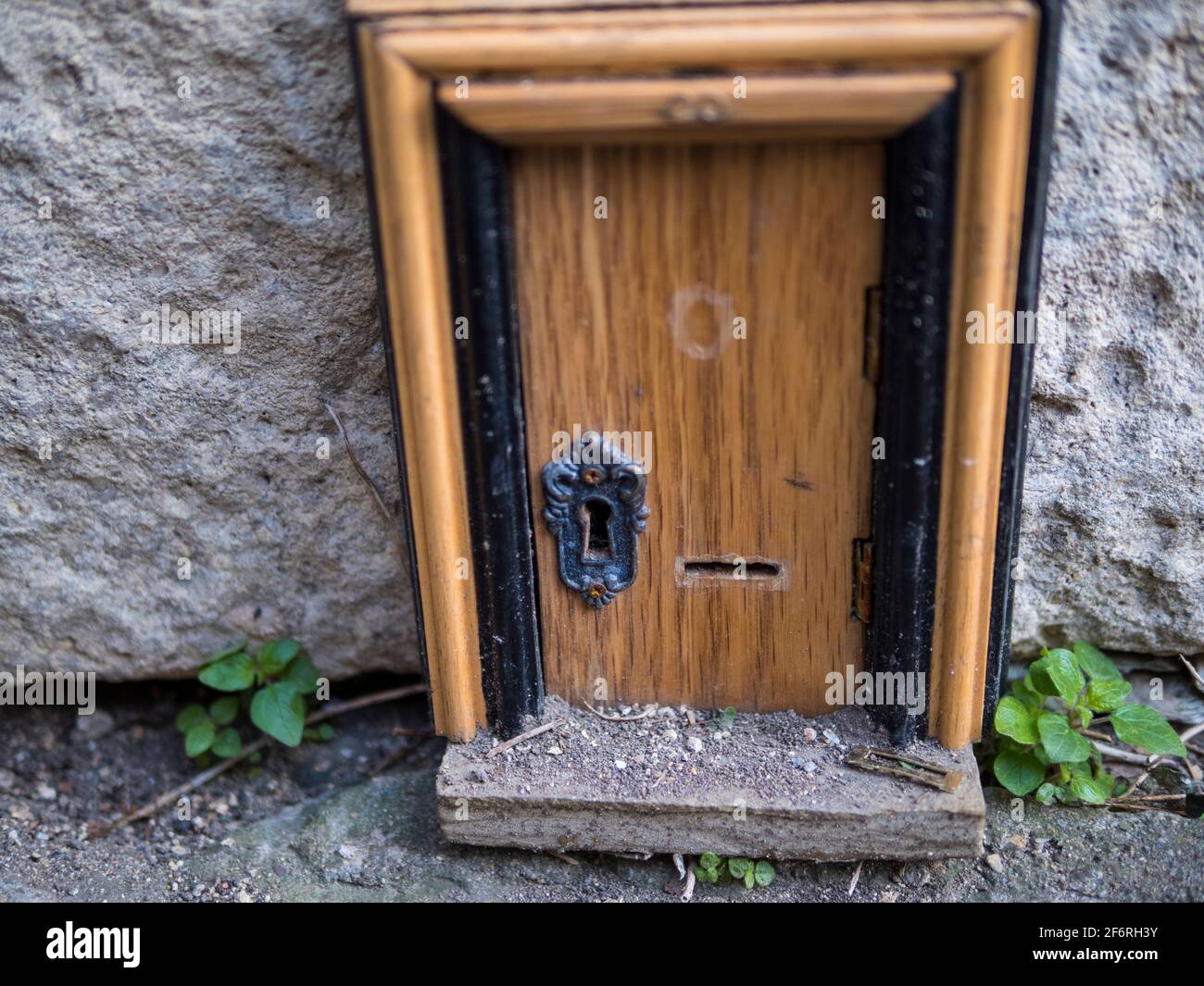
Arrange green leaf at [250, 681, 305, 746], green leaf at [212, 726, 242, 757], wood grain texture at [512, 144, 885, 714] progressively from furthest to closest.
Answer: green leaf at [212, 726, 242, 757] < green leaf at [250, 681, 305, 746] < wood grain texture at [512, 144, 885, 714]

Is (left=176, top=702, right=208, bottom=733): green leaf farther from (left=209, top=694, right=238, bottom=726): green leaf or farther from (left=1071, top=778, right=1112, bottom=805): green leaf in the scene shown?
(left=1071, top=778, right=1112, bottom=805): green leaf

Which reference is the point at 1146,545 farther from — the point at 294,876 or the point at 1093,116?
the point at 294,876

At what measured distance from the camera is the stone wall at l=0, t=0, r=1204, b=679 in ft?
5.55

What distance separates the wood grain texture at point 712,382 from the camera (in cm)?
152

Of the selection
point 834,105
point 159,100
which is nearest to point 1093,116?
point 834,105

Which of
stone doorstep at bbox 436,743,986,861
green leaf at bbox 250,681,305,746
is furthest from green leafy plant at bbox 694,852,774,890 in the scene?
green leaf at bbox 250,681,305,746

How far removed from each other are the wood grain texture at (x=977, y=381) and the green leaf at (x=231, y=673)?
120 centimetres

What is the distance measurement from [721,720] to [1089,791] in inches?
24.5

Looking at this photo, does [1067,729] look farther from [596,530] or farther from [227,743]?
[227,743]

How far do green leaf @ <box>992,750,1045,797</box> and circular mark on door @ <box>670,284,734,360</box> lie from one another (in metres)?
0.88

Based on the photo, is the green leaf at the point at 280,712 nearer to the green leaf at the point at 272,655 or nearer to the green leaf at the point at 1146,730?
the green leaf at the point at 272,655

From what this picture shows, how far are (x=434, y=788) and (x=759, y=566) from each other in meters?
0.75
